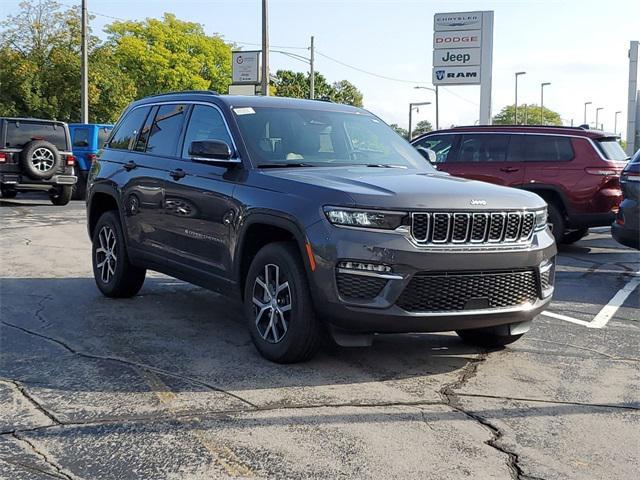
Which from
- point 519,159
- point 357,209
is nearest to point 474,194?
point 357,209

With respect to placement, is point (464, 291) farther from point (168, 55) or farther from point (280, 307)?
point (168, 55)

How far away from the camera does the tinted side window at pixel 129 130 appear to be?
696 centimetres

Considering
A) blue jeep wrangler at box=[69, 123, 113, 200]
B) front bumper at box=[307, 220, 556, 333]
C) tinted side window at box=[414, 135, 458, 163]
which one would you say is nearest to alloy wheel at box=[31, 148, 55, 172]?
blue jeep wrangler at box=[69, 123, 113, 200]

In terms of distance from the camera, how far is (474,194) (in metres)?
4.64

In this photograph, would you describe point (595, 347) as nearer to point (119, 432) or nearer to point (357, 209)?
point (357, 209)

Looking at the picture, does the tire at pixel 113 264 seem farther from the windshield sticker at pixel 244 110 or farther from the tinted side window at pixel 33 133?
the tinted side window at pixel 33 133

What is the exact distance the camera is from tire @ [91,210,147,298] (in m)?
6.80

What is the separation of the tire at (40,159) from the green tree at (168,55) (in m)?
38.5

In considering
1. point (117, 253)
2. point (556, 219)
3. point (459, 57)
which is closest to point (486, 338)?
point (117, 253)

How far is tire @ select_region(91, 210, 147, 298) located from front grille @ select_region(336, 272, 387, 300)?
9.85 feet

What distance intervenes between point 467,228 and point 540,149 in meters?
7.13

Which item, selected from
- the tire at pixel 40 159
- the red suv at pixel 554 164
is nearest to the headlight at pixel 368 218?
the red suv at pixel 554 164

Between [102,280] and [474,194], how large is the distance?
397 centimetres

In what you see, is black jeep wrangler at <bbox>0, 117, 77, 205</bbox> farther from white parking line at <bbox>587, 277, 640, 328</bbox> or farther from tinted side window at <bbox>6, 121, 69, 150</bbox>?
white parking line at <bbox>587, 277, 640, 328</bbox>
